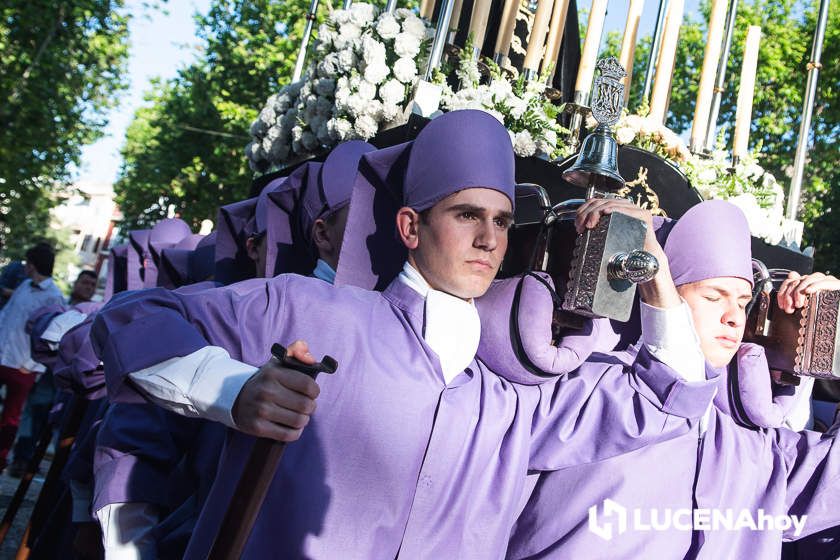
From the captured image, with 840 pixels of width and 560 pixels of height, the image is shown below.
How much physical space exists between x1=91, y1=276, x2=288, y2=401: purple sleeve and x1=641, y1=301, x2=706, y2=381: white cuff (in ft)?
3.59

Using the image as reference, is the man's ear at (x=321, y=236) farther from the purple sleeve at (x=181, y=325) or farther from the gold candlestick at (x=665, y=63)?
the gold candlestick at (x=665, y=63)

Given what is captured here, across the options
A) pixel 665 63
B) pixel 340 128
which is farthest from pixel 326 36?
pixel 665 63

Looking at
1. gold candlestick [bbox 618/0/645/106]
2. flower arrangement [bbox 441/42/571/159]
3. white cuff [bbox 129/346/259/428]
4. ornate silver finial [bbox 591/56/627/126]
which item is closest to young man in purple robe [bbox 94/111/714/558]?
white cuff [bbox 129/346/259/428]

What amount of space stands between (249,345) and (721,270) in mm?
1518

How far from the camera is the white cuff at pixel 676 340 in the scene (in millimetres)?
2531

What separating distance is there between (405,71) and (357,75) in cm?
27

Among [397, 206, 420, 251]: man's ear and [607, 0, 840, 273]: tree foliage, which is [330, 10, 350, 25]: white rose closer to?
[397, 206, 420, 251]: man's ear

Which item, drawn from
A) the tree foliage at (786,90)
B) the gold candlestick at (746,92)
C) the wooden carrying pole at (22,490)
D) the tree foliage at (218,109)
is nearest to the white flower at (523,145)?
the gold candlestick at (746,92)

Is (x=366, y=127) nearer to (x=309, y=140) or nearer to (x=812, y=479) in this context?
(x=309, y=140)

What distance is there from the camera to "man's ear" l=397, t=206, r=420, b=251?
102 inches

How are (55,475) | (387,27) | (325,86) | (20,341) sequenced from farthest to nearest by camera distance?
(20,341), (55,475), (325,86), (387,27)

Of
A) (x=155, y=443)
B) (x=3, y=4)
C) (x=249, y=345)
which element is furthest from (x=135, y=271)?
(x=3, y=4)

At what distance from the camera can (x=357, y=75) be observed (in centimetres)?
417

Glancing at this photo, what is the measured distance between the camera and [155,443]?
341cm
